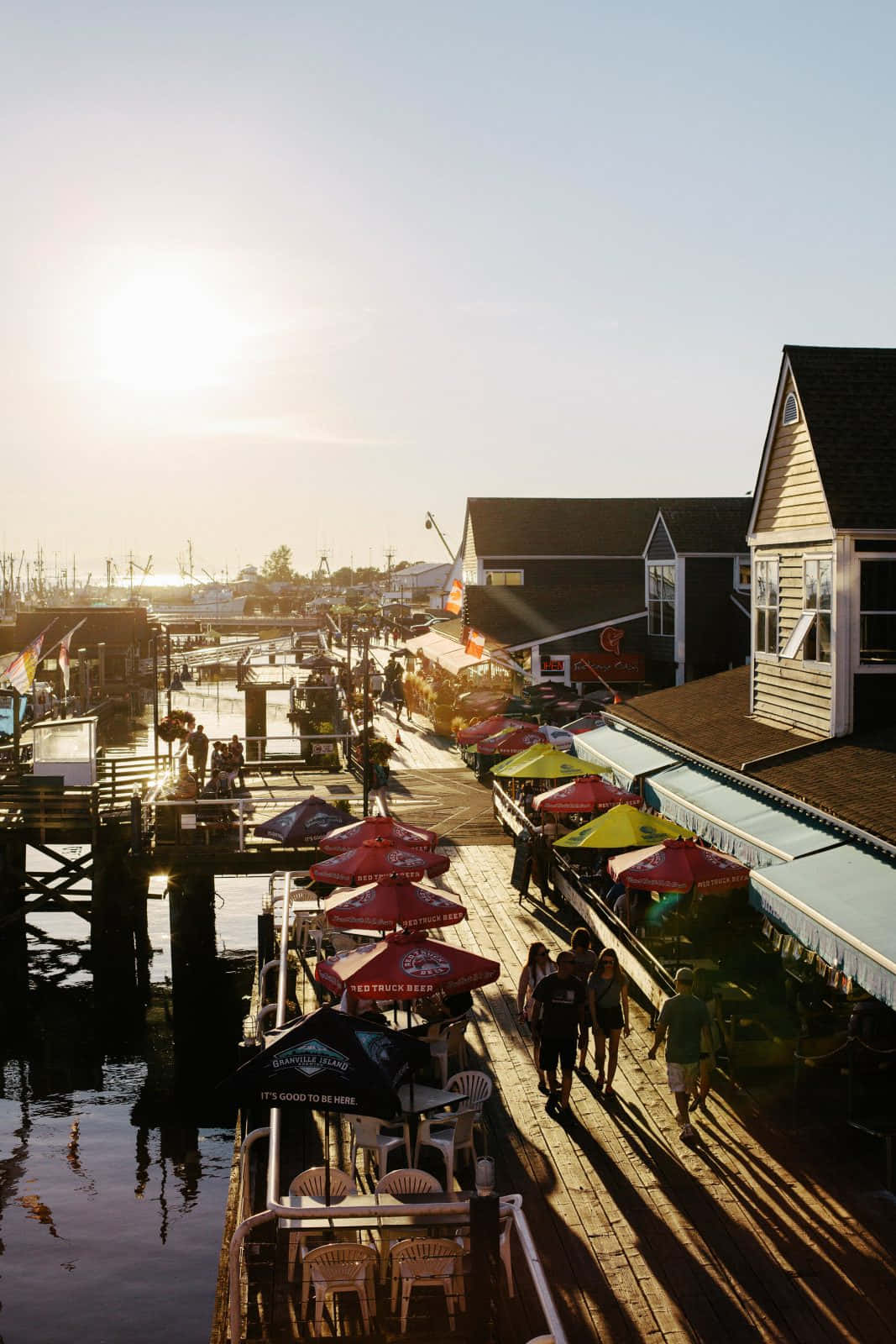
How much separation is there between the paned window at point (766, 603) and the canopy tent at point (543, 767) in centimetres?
459

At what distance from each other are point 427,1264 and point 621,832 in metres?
10.5

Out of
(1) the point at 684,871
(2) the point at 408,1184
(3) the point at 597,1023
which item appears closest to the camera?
(2) the point at 408,1184

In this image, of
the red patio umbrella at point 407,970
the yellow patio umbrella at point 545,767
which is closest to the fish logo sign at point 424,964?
Result: the red patio umbrella at point 407,970

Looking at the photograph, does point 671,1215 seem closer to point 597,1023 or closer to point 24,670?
point 597,1023

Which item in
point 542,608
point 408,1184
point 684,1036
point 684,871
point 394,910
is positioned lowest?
point 408,1184

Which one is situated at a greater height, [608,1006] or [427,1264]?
[608,1006]

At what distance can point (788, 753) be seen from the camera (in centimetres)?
1872

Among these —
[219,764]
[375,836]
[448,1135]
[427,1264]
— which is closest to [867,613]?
[375,836]

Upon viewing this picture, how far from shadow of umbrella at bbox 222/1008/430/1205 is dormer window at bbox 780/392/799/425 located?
1450 centimetres

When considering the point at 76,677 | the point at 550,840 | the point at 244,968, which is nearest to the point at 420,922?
the point at 550,840

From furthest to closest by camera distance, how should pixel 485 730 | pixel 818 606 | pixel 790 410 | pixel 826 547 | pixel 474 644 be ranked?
1. pixel 474 644
2. pixel 485 730
3. pixel 790 410
4. pixel 818 606
5. pixel 826 547

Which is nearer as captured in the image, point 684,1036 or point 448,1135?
point 448,1135

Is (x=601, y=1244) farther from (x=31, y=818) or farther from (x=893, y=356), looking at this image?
(x=31, y=818)

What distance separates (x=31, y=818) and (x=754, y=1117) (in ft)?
58.7
